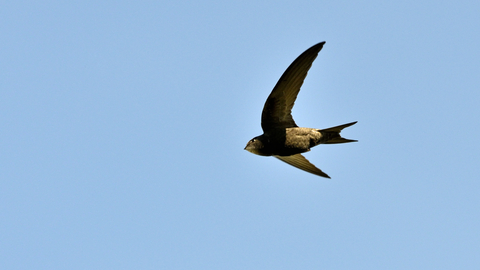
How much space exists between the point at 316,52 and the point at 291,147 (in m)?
2.14

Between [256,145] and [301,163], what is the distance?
6.31ft

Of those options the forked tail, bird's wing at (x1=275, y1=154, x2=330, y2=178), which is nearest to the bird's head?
the forked tail

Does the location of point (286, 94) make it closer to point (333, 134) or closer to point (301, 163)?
point (333, 134)

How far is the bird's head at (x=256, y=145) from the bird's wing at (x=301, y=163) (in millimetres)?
1614

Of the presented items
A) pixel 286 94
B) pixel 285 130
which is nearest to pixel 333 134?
pixel 285 130

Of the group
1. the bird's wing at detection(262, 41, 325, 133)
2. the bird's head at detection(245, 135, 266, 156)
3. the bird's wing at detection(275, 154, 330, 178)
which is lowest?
the bird's wing at detection(275, 154, 330, 178)

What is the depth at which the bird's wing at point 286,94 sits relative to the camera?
42.2ft

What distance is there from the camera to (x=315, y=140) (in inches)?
526

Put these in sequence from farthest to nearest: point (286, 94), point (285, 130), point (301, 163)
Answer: point (301, 163), point (285, 130), point (286, 94)

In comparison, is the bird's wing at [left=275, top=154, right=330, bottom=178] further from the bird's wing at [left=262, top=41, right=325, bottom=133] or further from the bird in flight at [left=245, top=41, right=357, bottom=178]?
the bird's wing at [left=262, top=41, right=325, bottom=133]

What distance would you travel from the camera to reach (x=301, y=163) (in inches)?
581

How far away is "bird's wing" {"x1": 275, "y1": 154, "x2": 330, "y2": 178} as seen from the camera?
14609 mm

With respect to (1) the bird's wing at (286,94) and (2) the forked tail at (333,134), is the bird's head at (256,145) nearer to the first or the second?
(1) the bird's wing at (286,94)

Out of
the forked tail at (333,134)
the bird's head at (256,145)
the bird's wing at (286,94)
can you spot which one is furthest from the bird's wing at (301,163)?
the bird's head at (256,145)
